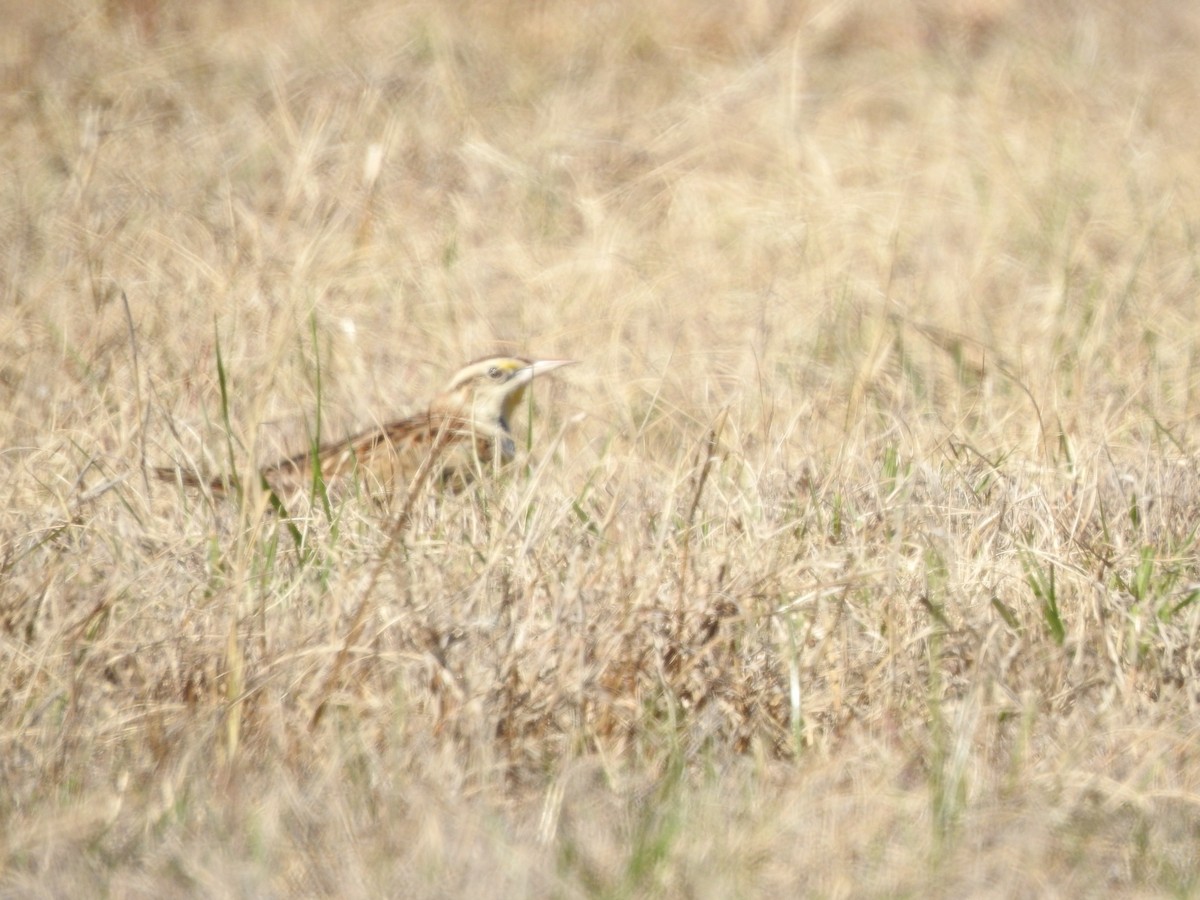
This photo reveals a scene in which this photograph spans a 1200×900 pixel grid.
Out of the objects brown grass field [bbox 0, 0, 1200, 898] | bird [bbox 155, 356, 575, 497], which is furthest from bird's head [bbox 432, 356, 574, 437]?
brown grass field [bbox 0, 0, 1200, 898]

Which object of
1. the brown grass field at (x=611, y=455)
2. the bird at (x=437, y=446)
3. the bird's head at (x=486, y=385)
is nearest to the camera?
the brown grass field at (x=611, y=455)

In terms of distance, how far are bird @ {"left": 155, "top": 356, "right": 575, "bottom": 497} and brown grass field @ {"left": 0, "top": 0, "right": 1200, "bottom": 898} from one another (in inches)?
6.8

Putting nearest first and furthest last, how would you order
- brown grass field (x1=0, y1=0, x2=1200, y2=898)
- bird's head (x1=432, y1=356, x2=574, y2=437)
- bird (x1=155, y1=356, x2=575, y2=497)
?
brown grass field (x1=0, y1=0, x2=1200, y2=898)
bird (x1=155, y1=356, x2=575, y2=497)
bird's head (x1=432, y1=356, x2=574, y2=437)

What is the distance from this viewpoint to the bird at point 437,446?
4.74 m

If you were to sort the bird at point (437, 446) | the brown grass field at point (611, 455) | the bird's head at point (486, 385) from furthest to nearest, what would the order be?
the bird's head at point (486, 385), the bird at point (437, 446), the brown grass field at point (611, 455)

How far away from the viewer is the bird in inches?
187

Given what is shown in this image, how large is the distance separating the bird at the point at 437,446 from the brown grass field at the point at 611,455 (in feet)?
0.56

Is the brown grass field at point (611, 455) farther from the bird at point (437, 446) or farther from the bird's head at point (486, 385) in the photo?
the bird's head at point (486, 385)

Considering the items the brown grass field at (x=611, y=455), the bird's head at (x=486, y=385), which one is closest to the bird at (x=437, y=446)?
the bird's head at (x=486, y=385)

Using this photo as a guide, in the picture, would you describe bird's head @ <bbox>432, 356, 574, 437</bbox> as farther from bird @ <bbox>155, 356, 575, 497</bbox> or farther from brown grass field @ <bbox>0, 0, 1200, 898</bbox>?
brown grass field @ <bbox>0, 0, 1200, 898</bbox>

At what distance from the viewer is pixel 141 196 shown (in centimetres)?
758

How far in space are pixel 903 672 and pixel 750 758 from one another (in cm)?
43

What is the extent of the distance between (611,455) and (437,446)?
0.83 meters

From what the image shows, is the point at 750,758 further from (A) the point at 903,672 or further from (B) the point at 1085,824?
(B) the point at 1085,824
